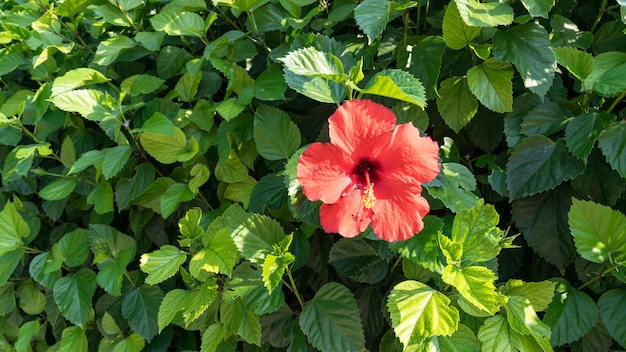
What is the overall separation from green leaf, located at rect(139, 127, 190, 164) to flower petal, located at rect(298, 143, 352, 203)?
559 millimetres

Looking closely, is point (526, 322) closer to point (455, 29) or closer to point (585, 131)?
point (585, 131)

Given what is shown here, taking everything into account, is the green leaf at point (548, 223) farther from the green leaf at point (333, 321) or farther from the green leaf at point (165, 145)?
the green leaf at point (165, 145)

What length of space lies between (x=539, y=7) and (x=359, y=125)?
0.45 metres

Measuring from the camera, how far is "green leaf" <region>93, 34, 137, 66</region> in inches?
57.9

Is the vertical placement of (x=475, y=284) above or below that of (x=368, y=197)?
below

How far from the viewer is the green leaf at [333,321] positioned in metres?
A: 1.10

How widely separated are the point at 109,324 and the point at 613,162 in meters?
1.35

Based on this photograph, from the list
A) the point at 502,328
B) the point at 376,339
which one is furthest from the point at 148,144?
the point at 502,328

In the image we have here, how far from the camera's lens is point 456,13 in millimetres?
1041

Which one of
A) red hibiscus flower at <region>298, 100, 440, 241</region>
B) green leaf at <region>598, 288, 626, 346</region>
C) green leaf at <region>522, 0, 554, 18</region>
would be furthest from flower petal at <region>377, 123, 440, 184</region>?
green leaf at <region>598, 288, 626, 346</region>

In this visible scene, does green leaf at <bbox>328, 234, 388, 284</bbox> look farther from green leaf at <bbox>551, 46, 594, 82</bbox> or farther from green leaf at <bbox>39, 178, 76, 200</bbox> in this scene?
green leaf at <bbox>39, 178, 76, 200</bbox>

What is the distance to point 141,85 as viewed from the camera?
1.47 m

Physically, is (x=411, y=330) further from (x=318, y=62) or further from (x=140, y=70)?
(x=140, y=70)

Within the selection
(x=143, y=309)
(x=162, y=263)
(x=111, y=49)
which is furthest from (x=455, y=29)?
(x=143, y=309)
